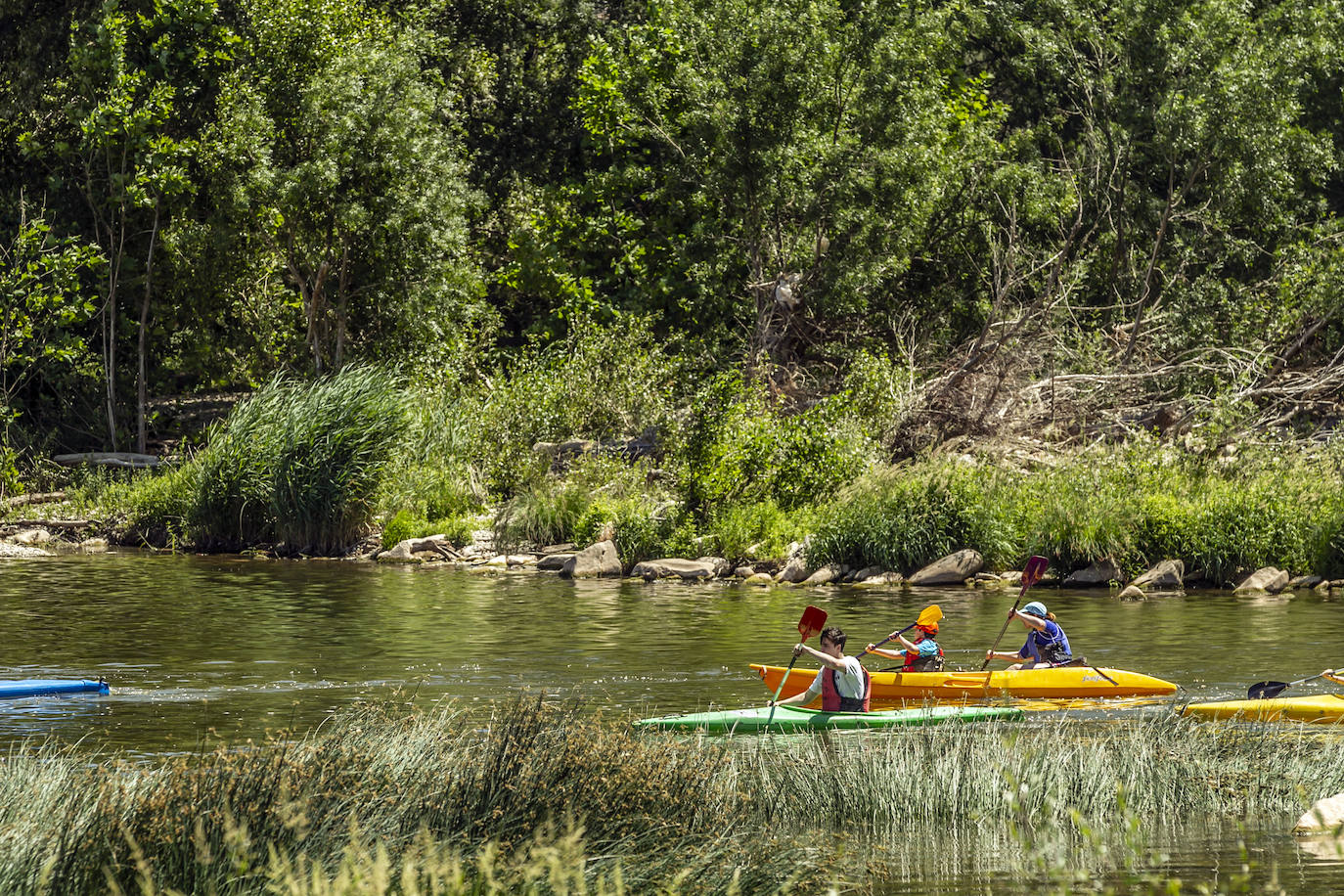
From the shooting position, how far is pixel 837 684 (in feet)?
40.1

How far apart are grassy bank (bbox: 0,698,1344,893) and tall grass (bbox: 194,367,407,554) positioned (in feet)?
54.9

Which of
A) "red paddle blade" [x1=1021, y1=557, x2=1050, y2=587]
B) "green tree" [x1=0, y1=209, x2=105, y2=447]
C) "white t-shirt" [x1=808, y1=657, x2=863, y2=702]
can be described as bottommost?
"white t-shirt" [x1=808, y1=657, x2=863, y2=702]

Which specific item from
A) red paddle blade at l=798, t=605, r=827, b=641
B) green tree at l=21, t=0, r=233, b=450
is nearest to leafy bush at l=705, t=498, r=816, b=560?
red paddle blade at l=798, t=605, r=827, b=641

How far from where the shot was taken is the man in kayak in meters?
12.1

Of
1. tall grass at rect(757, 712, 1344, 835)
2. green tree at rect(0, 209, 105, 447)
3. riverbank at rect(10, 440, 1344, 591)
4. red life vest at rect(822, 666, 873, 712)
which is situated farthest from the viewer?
green tree at rect(0, 209, 105, 447)

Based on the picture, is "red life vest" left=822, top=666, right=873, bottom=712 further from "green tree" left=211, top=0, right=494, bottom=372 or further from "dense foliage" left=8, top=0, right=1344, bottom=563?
"green tree" left=211, top=0, right=494, bottom=372

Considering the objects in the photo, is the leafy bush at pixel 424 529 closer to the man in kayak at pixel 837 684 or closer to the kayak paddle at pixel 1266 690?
the man in kayak at pixel 837 684

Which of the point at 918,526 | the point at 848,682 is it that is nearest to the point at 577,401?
the point at 918,526

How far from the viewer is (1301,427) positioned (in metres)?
28.4

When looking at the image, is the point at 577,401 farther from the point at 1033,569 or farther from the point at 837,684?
the point at 837,684

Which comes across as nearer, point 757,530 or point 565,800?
point 565,800

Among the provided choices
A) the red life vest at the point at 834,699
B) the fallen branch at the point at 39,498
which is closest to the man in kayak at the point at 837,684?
the red life vest at the point at 834,699

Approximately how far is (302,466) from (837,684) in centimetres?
1566

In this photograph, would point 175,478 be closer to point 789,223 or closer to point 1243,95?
point 789,223
